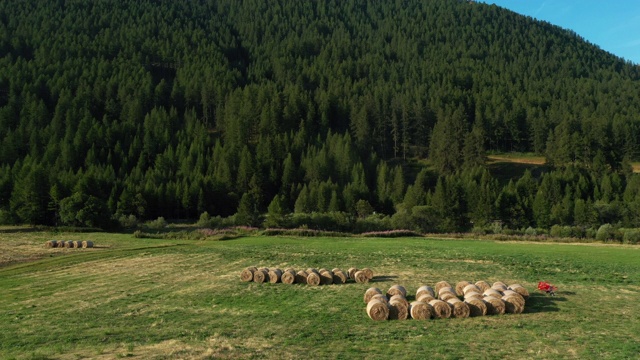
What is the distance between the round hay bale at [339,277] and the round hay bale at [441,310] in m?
10.7

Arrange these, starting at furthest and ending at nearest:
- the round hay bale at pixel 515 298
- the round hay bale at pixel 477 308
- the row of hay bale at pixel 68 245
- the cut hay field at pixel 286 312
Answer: the row of hay bale at pixel 68 245
the round hay bale at pixel 515 298
the round hay bale at pixel 477 308
the cut hay field at pixel 286 312

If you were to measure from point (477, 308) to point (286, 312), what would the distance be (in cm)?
958

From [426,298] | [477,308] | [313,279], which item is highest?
[426,298]

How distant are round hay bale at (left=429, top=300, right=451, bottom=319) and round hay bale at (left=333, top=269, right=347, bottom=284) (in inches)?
422

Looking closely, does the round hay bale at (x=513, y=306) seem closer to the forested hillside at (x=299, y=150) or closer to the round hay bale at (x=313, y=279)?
the round hay bale at (x=313, y=279)

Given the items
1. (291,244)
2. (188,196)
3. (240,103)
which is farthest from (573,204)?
(240,103)

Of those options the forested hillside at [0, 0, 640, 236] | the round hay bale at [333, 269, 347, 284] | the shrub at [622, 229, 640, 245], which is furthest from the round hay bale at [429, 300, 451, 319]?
the forested hillside at [0, 0, 640, 236]

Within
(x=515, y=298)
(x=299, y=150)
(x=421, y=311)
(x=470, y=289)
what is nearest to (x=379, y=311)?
(x=421, y=311)

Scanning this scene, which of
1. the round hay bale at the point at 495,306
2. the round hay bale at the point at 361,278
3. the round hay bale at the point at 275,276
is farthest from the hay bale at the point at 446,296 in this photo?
the round hay bale at the point at 275,276

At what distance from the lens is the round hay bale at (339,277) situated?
31.8m

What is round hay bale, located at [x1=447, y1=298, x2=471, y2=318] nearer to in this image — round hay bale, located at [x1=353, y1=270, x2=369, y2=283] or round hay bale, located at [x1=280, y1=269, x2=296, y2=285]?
round hay bale, located at [x1=353, y1=270, x2=369, y2=283]

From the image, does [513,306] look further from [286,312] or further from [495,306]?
[286,312]

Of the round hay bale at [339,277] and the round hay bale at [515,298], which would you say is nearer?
the round hay bale at [515,298]

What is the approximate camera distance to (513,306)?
2220cm
